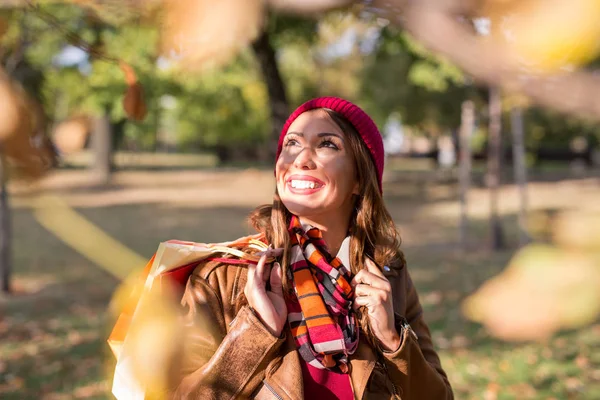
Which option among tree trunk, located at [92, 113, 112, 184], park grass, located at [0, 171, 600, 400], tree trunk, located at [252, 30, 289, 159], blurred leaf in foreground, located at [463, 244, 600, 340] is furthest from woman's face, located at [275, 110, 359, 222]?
tree trunk, located at [92, 113, 112, 184]

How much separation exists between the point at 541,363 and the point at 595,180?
24.2 m

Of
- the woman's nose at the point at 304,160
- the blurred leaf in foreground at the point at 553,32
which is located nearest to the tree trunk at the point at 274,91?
the woman's nose at the point at 304,160

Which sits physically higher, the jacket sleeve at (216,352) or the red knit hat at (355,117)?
the red knit hat at (355,117)

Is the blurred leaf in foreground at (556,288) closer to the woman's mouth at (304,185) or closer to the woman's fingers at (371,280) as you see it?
the woman's fingers at (371,280)

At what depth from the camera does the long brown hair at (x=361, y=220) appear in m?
1.83

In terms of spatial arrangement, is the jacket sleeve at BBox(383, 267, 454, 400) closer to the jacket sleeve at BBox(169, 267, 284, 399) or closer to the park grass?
the jacket sleeve at BBox(169, 267, 284, 399)

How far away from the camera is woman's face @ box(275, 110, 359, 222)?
5.75ft

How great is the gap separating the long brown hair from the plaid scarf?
0.04m

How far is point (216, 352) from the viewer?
5.36ft

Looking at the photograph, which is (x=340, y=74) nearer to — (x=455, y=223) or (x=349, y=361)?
(x=455, y=223)

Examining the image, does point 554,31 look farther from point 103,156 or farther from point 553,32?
point 103,156

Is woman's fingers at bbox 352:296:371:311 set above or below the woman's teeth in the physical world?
below

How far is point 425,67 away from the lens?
1150 centimetres

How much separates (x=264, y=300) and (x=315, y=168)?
15.9 inches
